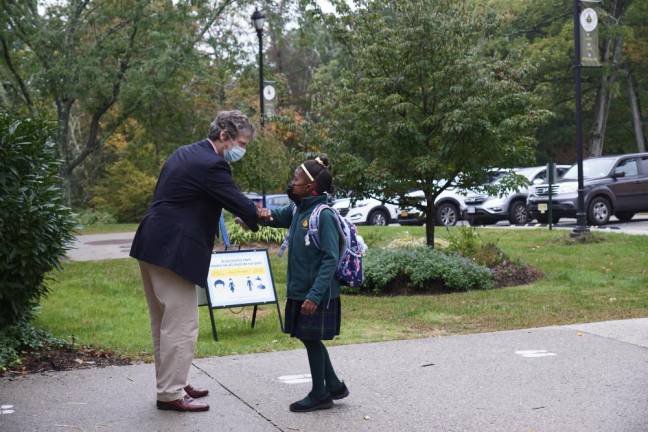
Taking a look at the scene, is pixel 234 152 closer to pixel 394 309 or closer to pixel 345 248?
pixel 345 248

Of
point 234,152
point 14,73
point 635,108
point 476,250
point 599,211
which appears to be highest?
point 635,108

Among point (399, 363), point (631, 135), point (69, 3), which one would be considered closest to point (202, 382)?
point (399, 363)

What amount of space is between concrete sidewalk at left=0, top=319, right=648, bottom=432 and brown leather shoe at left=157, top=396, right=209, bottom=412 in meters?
0.05

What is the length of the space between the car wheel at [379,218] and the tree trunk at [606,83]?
13.8m

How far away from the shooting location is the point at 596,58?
16219 millimetres

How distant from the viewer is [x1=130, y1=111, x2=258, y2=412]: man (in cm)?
521

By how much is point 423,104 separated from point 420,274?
2709mm

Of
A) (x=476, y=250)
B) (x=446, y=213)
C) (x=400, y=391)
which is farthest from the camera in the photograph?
(x=446, y=213)

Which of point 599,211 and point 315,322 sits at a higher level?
point 599,211

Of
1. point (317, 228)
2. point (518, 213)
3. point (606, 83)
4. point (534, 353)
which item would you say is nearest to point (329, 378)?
point (317, 228)

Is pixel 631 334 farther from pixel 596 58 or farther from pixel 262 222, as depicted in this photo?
pixel 596 58

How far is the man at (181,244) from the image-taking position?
205 inches

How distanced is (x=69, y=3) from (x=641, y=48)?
992 inches

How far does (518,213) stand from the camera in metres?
23.3
